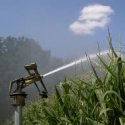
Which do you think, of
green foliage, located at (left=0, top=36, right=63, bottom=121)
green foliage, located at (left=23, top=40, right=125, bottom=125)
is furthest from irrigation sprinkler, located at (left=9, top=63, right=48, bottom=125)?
green foliage, located at (left=0, top=36, right=63, bottom=121)

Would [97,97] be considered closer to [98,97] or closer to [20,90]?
[98,97]

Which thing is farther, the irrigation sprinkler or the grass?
the irrigation sprinkler

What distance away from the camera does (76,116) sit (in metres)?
3.70

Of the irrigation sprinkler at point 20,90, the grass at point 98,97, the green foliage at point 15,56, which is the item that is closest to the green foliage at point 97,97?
the grass at point 98,97

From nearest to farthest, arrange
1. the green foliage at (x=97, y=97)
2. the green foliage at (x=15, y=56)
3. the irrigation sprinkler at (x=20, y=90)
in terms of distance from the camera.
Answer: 1. the green foliage at (x=97, y=97)
2. the irrigation sprinkler at (x=20, y=90)
3. the green foliage at (x=15, y=56)

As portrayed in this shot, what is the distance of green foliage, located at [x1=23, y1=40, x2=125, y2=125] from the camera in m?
3.20

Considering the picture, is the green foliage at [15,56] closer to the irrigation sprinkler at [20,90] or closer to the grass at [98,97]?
the irrigation sprinkler at [20,90]

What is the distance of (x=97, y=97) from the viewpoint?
11.1 feet

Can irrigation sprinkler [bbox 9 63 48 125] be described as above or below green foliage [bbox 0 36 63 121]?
below

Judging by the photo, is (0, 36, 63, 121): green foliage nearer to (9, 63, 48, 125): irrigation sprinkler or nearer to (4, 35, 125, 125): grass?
(9, 63, 48, 125): irrigation sprinkler

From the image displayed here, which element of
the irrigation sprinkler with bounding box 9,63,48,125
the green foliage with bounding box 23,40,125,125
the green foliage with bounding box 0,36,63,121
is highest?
the green foliage with bounding box 0,36,63,121

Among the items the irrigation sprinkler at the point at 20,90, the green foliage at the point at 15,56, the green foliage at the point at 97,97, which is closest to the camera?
the green foliage at the point at 97,97

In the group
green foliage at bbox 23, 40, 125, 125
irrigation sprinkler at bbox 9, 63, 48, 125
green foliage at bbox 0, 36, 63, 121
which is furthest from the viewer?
green foliage at bbox 0, 36, 63, 121

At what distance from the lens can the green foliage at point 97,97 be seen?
3199mm
